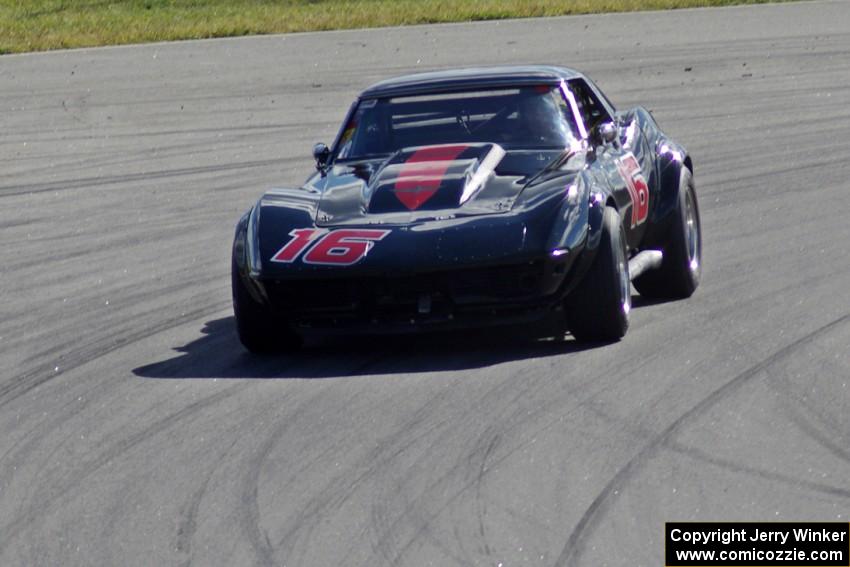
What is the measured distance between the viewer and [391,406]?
620 cm

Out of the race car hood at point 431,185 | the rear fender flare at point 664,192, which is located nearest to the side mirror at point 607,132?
the race car hood at point 431,185

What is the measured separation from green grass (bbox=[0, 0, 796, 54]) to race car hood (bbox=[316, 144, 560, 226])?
1509 centimetres

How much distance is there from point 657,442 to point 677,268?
2.79m

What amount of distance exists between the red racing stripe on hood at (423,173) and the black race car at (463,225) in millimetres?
10

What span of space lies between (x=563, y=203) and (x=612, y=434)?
1555mm

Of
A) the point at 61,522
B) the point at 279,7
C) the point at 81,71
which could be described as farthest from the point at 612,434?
the point at 279,7

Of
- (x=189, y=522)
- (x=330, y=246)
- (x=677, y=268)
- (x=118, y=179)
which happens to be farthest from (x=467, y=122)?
(x=118, y=179)

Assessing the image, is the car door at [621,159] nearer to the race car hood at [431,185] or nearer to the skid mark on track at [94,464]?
the race car hood at [431,185]

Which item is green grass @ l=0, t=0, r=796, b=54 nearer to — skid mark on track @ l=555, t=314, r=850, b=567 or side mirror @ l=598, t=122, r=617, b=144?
side mirror @ l=598, t=122, r=617, b=144

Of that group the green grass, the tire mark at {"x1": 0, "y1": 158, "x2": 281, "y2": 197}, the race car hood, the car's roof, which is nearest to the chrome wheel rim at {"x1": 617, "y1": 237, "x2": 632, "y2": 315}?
the race car hood

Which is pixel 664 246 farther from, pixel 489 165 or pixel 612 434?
pixel 612 434

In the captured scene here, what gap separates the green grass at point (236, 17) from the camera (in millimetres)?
22609

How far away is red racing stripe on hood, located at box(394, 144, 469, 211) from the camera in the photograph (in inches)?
281

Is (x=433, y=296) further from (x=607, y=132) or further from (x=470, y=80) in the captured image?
(x=470, y=80)
